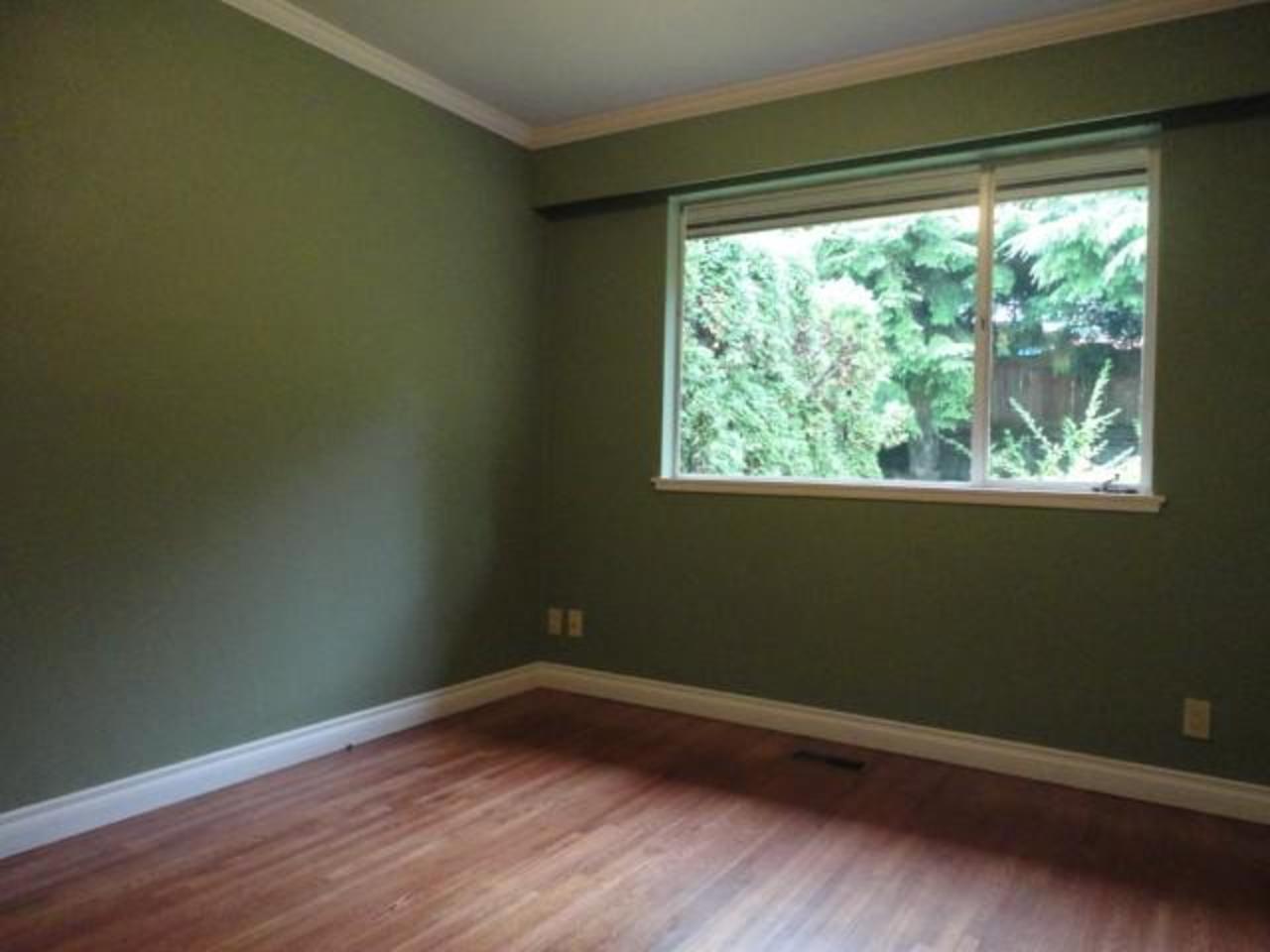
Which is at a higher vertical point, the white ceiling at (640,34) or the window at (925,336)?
the white ceiling at (640,34)

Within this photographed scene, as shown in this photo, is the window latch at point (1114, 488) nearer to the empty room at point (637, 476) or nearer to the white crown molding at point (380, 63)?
the empty room at point (637, 476)

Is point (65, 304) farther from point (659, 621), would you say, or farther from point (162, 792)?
point (659, 621)

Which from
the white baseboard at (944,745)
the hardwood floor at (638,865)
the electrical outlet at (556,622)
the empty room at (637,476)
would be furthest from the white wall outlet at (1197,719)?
the electrical outlet at (556,622)

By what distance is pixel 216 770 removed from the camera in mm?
2795

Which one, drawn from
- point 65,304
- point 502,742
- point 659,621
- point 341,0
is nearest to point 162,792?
point 502,742

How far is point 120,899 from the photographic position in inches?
82.4

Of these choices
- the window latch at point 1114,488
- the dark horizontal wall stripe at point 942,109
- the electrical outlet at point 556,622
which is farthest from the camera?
the electrical outlet at point 556,622

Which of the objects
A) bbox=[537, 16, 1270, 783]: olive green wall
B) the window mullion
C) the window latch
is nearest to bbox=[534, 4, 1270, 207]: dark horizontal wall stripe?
bbox=[537, 16, 1270, 783]: olive green wall

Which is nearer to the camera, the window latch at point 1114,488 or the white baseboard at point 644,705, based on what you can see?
the white baseboard at point 644,705

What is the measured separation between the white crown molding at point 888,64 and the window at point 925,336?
39 cm

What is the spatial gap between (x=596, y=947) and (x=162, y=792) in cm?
152

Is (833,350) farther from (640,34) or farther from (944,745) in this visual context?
(944,745)

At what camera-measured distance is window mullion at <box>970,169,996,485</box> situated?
3.23 metres

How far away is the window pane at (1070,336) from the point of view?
3.00 metres
